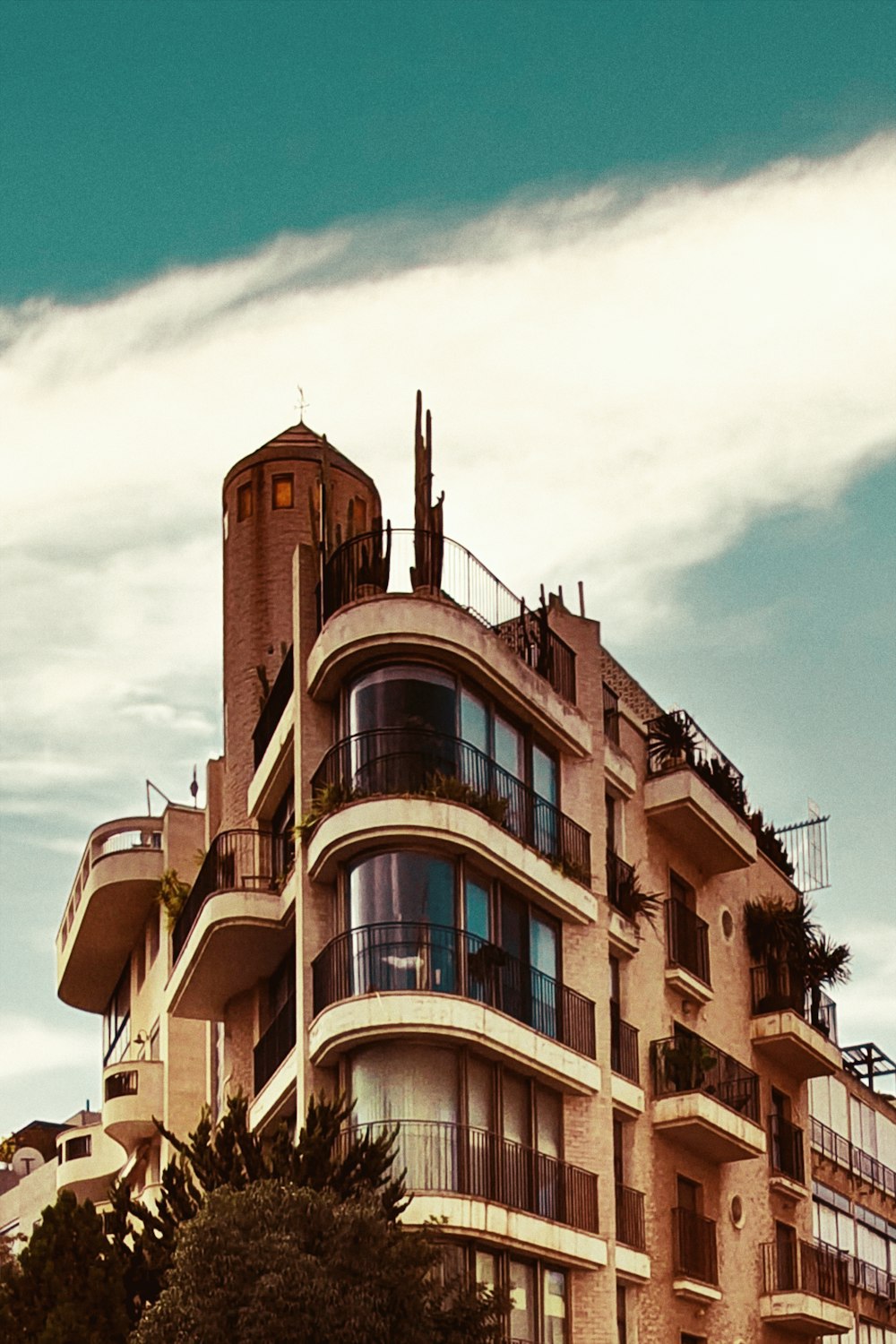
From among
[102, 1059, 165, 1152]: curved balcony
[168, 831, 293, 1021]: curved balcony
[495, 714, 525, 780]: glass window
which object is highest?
[495, 714, 525, 780]: glass window

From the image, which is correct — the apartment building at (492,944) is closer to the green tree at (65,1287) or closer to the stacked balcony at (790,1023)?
the stacked balcony at (790,1023)

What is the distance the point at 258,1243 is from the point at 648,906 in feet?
51.5

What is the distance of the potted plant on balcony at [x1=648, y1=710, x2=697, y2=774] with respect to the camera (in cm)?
4369

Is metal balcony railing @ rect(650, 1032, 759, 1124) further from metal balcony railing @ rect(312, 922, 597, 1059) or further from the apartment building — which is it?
metal balcony railing @ rect(312, 922, 597, 1059)

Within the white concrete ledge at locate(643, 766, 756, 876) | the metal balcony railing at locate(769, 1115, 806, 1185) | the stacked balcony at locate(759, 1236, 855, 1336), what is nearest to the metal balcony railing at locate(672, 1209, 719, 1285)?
the stacked balcony at locate(759, 1236, 855, 1336)

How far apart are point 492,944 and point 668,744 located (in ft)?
32.9

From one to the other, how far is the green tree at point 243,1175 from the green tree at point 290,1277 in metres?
0.85

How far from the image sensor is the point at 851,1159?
175 ft

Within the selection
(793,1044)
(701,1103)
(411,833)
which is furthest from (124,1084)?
(411,833)

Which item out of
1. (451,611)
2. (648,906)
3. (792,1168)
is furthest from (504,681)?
(792,1168)

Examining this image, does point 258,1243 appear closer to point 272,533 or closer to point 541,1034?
point 541,1034

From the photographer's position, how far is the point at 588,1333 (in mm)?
35875

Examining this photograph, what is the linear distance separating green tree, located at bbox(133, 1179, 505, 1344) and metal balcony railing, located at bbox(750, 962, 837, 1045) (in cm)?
1885

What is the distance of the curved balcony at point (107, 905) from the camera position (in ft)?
165
